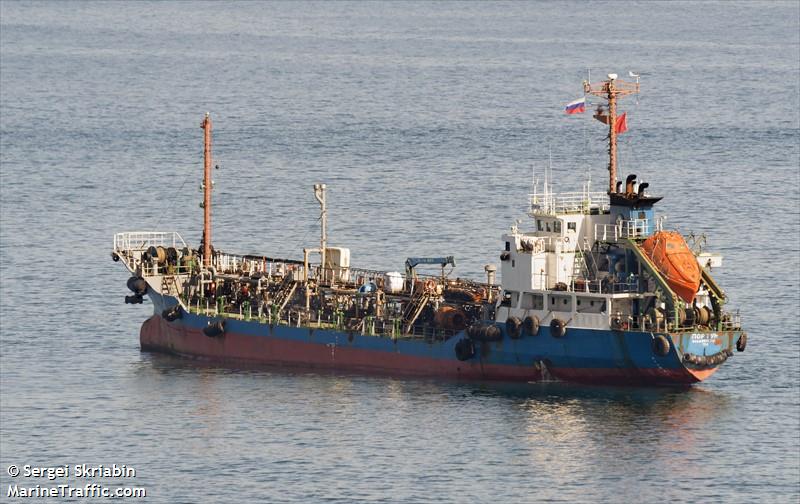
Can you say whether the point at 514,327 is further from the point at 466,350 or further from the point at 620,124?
the point at 620,124

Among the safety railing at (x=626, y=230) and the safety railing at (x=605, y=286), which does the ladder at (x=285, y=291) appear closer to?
the safety railing at (x=605, y=286)

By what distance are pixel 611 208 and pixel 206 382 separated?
20.6 m

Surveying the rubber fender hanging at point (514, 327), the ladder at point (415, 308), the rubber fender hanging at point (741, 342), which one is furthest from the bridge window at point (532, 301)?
the rubber fender hanging at point (741, 342)

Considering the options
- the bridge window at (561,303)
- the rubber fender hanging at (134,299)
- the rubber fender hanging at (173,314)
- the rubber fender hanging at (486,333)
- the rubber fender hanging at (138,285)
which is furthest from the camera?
the rubber fender hanging at (134,299)

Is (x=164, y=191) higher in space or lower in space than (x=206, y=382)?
higher

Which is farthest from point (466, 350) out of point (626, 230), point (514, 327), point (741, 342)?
point (741, 342)

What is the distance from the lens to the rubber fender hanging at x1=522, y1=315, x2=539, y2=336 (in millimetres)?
96312

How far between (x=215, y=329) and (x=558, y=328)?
63.1 ft

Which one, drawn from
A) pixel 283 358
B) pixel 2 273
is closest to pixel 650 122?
pixel 2 273

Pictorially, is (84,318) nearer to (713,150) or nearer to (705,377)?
(705,377)

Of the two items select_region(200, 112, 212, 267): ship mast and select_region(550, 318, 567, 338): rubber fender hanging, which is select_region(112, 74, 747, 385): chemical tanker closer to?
select_region(550, 318, 567, 338): rubber fender hanging

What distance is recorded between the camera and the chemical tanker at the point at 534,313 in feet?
312

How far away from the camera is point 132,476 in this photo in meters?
84.2

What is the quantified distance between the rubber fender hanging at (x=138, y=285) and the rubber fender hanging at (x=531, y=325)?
76.7 ft
